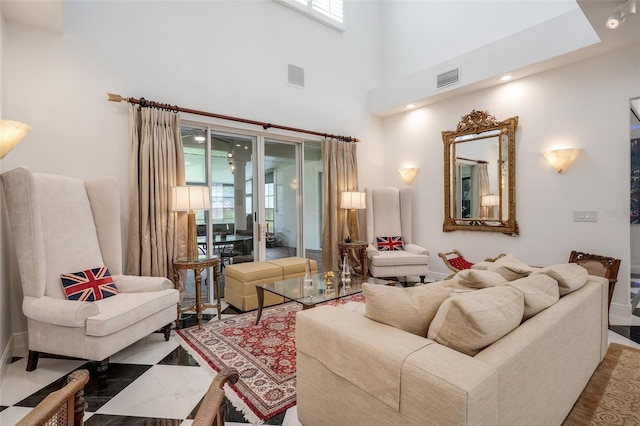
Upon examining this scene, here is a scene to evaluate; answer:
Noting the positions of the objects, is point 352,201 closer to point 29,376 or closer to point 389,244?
point 389,244

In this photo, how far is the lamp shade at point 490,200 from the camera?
4529 millimetres

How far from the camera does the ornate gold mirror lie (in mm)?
4384

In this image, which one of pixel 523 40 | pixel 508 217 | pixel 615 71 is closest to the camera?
pixel 615 71

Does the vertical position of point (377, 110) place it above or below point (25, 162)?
above

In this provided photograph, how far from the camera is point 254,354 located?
2.66 meters

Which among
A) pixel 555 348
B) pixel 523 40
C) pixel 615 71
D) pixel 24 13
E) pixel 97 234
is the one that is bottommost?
pixel 555 348

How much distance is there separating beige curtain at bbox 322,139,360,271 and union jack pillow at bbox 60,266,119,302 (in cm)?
294

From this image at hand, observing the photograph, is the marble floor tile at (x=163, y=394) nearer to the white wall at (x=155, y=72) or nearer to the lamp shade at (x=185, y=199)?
the white wall at (x=155, y=72)

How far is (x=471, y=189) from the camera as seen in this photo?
4.80m

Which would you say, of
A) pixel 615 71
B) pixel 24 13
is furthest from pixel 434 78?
pixel 24 13

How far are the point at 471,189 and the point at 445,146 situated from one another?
77cm

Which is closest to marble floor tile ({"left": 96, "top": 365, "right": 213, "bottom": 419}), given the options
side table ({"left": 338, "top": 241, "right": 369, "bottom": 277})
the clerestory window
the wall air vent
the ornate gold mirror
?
side table ({"left": 338, "top": 241, "right": 369, "bottom": 277})

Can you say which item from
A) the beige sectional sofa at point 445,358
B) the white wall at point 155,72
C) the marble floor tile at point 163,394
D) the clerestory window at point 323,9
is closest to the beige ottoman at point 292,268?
the marble floor tile at point 163,394

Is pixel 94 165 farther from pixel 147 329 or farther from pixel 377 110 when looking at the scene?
pixel 377 110
